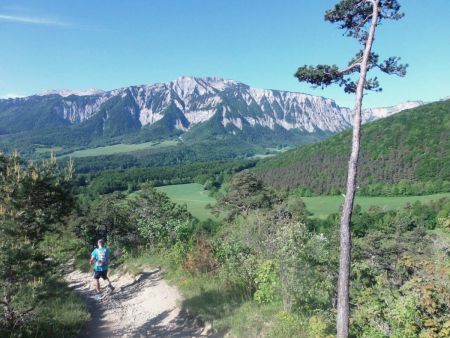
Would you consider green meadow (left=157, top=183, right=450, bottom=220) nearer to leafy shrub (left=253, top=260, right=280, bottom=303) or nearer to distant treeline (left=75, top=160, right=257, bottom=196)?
distant treeline (left=75, top=160, right=257, bottom=196)

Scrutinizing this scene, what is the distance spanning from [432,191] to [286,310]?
11732 cm

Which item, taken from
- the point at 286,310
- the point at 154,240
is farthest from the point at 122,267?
the point at 286,310

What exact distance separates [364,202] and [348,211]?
104 metres

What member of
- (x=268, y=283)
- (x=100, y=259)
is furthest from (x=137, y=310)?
(x=268, y=283)

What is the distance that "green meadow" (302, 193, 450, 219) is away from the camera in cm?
9636

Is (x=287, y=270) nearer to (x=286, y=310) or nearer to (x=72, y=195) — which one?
(x=286, y=310)

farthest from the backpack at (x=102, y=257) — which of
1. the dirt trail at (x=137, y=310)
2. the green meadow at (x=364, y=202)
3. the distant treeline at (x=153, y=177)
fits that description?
the distant treeline at (x=153, y=177)

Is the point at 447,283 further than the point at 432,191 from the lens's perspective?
No

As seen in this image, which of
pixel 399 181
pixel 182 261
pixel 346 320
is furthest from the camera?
pixel 399 181

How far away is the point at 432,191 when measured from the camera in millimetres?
111188

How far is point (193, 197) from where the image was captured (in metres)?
123

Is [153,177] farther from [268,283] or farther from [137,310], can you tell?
[268,283]

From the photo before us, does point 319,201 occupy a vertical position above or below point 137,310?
below

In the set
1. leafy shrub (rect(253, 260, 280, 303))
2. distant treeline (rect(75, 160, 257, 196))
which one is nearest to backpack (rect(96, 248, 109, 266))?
leafy shrub (rect(253, 260, 280, 303))
